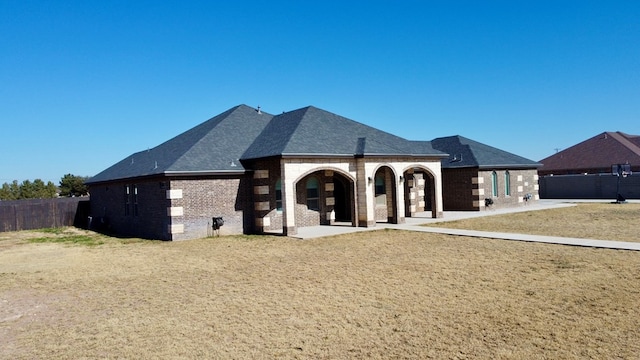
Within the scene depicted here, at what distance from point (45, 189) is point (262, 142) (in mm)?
57101

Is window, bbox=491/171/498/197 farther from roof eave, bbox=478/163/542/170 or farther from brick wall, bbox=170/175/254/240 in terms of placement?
brick wall, bbox=170/175/254/240

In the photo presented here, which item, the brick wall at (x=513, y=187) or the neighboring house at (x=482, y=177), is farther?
the brick wall at (x=513, y=187)

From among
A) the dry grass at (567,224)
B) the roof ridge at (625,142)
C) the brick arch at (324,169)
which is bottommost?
the dry grass at (567,224)

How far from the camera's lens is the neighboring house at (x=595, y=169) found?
118ft

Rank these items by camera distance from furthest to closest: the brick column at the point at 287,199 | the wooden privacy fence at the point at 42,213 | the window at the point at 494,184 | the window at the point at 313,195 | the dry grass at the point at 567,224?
the window at the point at 494,184 < the wooden privacy fence at the point at 42,213 < the window at the point at 313,195 < the brick column at the point at 287,199 < the dry grass at the point at 567,224

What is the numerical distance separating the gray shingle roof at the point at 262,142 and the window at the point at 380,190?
7.53 ft

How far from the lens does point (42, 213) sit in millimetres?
28594

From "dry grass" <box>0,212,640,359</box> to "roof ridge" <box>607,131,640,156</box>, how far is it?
3657 centimetres

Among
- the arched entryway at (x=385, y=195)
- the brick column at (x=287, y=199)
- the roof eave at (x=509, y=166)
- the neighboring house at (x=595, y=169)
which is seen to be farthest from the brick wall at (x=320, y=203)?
the neighboring house at (x=595, y=169)

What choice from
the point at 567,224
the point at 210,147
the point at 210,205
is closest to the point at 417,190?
the point at 567,224

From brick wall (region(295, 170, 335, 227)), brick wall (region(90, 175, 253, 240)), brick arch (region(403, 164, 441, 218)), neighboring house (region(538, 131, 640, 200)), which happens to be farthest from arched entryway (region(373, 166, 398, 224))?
neighboring house (region(538, 131, 640, 200))

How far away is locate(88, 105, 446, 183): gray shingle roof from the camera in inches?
773

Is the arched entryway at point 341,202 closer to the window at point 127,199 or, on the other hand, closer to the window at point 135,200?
the window at point 135,200

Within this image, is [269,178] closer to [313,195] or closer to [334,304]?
[313,195]
